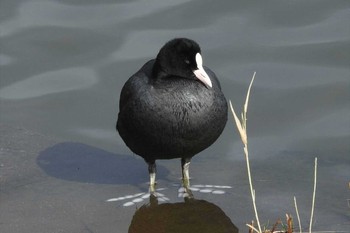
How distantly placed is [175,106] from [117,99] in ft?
7.27

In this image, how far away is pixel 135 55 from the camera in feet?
28.4

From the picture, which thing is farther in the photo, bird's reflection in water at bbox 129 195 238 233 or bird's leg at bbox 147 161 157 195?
bird's leg at bbox 147 161 157 195

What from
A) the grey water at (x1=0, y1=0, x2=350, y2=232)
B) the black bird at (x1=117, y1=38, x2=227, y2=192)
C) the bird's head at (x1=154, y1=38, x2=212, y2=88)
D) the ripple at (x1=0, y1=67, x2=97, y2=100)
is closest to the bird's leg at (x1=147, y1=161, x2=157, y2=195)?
the grey water at (x1=0, y1=0, x2=350, y2=232)

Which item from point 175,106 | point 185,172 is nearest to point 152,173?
point 185,172

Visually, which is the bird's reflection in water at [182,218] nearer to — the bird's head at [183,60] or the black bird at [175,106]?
the black bird at [175,106]

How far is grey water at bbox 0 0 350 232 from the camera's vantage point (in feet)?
19.7

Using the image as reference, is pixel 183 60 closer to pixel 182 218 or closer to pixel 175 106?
pixel 175 106

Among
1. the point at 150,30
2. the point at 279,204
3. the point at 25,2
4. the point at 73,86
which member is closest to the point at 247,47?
the point at 150,30

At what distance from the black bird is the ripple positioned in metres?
2.29

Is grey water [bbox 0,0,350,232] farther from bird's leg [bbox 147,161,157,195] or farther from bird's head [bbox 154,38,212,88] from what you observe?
bird's head [bbox 154,38,212,88]

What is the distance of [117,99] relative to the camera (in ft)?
26.5

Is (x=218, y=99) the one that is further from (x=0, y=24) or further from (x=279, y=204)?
(x=0, y=24)

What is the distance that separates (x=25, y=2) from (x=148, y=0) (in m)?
1.17

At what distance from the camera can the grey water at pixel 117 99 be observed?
237 inches
